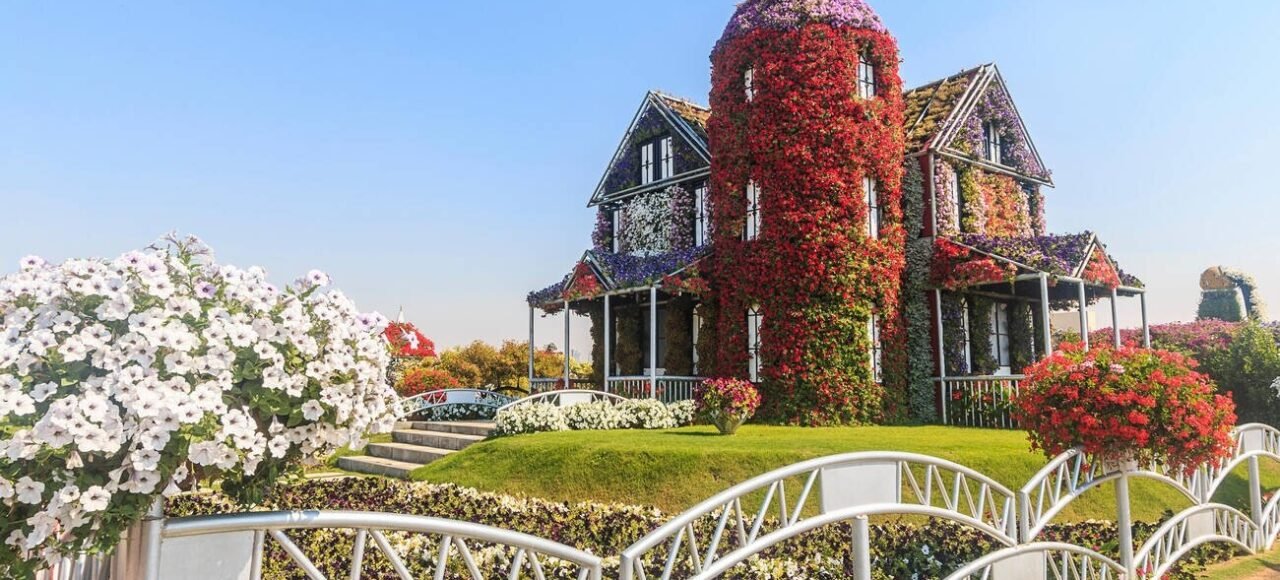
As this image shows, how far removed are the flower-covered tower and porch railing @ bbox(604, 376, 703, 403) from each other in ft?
2.69

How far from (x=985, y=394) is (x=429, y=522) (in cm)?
1555

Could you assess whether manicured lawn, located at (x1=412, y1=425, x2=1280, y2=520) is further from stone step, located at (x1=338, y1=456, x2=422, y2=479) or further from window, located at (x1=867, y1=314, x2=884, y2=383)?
window, located at (x1=867, y1=314, x2=884, y2=383)

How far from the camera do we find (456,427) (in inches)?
653

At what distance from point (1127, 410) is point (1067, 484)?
79 centimetres

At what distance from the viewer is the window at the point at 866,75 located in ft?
59.1

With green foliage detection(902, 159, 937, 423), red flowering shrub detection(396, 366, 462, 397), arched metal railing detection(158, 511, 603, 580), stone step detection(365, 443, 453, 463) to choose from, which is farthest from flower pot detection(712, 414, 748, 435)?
red flowering shrub detection(396, 366, 462, 397)

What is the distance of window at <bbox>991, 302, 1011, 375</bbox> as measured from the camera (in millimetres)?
19484

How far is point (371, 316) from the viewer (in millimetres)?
3520

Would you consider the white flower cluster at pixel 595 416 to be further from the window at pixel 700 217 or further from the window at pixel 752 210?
the window at pixel 700 217

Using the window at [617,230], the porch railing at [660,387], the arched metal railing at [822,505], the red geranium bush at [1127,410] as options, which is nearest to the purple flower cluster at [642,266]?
the porch railing at [660,387]

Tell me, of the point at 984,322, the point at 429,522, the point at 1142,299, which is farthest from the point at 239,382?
the point at 1142,299

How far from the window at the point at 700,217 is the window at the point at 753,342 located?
304 cm

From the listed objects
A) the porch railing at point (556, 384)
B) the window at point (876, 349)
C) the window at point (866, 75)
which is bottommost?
the porch railing at point (556, 384)

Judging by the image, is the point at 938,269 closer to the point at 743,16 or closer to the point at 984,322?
the point at 984,322
